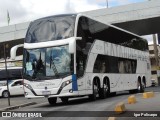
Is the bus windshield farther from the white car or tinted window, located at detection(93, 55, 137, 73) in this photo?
the white car

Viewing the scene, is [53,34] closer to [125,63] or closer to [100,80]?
[100,80]

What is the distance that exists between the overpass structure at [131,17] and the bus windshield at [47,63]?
20.8m

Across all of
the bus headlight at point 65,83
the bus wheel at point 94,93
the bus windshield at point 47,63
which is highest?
the bus windshield at point 47,63

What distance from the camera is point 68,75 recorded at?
59.3 feet

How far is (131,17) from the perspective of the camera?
3888 cm

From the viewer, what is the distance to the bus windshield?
59.6 feet

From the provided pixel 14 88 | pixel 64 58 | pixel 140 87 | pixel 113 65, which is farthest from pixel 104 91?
pixel 14 88

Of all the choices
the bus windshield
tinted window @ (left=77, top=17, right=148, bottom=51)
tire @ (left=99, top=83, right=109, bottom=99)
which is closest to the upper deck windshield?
the bus windshield

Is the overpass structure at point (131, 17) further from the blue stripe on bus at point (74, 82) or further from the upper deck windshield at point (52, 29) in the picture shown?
the blue stripe on bus at point (74, 82)

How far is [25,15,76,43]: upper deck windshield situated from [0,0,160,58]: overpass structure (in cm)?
2005

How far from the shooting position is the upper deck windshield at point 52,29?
60.8 feet

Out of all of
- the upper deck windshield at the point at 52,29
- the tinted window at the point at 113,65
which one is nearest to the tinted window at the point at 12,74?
the tinted window at the point at 113,65

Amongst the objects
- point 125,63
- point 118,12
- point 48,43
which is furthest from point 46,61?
point 118,12

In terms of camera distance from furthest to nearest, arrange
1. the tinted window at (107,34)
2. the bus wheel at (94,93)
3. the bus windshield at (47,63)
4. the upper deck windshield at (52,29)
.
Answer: the bus wheel at (94,93)
the tinted window at (107,34)
the upper deck windshield at (52,29)
the bus windshield at (47,63)
